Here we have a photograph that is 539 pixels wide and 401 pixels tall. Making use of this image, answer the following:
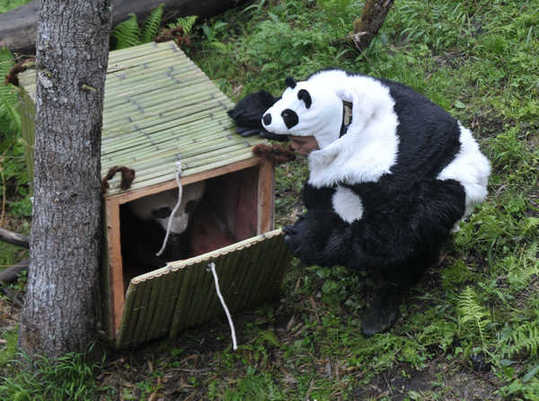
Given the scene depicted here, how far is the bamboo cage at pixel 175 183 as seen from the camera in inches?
134

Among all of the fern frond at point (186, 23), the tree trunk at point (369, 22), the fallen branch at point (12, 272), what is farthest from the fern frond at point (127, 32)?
the fallen branch at point (12, 272)

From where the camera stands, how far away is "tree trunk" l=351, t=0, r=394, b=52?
5.18 m

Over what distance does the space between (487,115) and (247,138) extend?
83.1 inches

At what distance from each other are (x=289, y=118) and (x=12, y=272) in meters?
2.50

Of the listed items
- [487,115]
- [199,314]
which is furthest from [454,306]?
[487,115]

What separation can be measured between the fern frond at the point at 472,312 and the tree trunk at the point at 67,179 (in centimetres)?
193

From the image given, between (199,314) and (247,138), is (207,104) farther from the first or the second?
(199,314)

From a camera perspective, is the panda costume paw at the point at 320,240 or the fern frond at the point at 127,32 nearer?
the panda costume paw at the point at 320,240

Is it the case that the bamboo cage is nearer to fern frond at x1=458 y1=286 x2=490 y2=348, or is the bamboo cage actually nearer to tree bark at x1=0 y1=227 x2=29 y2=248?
tree bark at x1=0 y1=227 x2=29 y2=248

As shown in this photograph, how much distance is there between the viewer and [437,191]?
10.7 ft

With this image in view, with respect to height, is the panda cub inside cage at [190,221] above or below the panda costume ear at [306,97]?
below

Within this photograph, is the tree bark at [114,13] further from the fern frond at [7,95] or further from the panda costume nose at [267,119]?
the panda costume nose at [267,119]

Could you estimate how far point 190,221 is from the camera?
4617mm

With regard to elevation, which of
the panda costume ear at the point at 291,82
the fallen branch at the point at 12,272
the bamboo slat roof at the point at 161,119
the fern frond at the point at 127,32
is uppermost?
the panda costume ear at the point at 291,82
